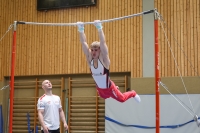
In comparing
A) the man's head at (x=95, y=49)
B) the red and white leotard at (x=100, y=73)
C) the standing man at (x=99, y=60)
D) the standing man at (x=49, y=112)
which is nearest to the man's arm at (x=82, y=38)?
the standing man at (x=99, y=60)

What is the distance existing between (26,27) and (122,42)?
3731 millimetres

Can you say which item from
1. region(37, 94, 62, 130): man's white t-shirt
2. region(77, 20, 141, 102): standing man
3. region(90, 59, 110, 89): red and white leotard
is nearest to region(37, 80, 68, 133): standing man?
region(37, 94, 62, 130): man's white t-shirt

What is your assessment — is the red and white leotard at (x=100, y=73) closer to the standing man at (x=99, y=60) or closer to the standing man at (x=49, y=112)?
the standing man at (x=99, y=60)

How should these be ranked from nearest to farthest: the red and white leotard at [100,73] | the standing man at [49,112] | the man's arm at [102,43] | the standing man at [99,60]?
the man's arm at [102,43] < the standing man at [99,60] < the red and white leotard at [100,73] < the standing man at [49,112]

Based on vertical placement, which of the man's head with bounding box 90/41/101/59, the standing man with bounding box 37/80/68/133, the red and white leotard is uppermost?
the man's head with bounding box 90/41/101/59

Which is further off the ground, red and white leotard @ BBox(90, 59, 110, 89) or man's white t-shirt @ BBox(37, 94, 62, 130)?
red and white leotard @ BBox(90, 59, 110, 89)

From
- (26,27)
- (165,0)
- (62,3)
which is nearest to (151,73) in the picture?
(165,0)

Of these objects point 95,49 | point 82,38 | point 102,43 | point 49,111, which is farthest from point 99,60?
point 49,111

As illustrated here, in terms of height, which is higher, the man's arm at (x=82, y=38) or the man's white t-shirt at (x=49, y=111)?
the man's arm at (x=82, y=38)

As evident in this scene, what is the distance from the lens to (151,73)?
10.2m

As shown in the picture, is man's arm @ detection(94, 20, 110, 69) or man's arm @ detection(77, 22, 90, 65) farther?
man's arm @ detection(77, 22, 90, 65)

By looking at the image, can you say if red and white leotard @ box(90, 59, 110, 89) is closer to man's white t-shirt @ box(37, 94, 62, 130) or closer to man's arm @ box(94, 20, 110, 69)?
man's arm @ box(94, 20, 110, 69)

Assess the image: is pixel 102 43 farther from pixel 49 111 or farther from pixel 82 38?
pixel 49 111

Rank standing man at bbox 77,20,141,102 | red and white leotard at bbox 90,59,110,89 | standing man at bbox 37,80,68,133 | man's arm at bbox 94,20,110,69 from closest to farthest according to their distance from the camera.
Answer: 1. man's arm at bbox 94,20,110,69
2. standing man at bbox 77,20,141,102
3. red and white leotard at bbox 90,59,110,89
4. standing man at bbox 37,80,68,133
